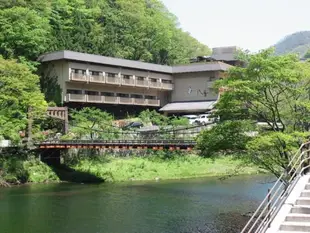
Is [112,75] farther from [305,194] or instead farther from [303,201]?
[303,201]

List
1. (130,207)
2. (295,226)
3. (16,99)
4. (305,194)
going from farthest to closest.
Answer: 1. (16,99)
2. (130,207)
3. (305,194)
4. (295,226)

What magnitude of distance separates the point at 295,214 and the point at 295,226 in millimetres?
420

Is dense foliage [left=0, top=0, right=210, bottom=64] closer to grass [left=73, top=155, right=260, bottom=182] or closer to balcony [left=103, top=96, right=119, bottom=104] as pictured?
balcony [left=103, top=96, right=119, bottom=104]

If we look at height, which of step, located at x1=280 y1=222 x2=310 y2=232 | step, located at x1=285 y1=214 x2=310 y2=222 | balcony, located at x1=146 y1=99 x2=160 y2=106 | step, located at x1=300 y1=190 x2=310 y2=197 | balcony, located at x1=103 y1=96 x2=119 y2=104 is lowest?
step, located at x1=280 y1=222 x2=310 y2=232

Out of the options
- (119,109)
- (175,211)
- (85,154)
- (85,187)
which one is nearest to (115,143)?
(85,187)

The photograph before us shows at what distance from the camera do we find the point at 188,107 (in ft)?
153

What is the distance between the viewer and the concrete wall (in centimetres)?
4772

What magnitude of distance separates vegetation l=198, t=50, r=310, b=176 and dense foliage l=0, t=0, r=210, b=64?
27.2 m

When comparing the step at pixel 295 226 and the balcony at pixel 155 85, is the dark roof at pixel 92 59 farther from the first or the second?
the step at pixel 295 226

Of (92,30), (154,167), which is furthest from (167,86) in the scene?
(154,167)

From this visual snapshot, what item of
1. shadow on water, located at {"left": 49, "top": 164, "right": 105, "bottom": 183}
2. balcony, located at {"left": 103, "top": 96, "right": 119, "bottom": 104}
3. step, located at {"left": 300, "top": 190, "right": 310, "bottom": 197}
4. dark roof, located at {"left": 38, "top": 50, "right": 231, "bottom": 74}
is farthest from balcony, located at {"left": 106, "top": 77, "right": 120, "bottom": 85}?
step, located at {"left": 300, "top": 190, "right": 310, "bottom": 197}

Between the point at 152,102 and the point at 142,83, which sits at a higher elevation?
the point at 142,83

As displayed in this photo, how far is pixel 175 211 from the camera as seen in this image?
2016 cm

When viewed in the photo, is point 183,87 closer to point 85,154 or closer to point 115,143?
point 85,154
